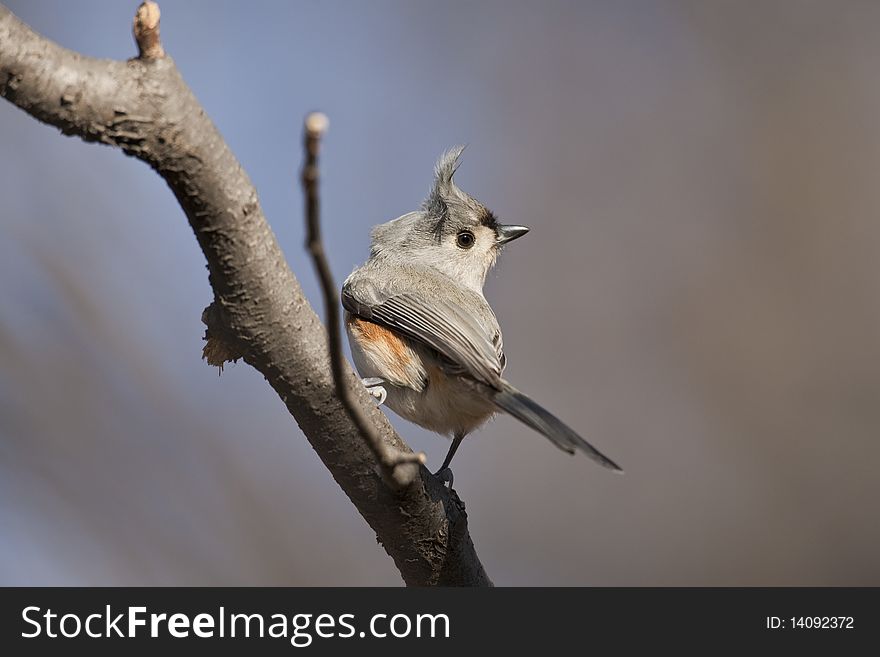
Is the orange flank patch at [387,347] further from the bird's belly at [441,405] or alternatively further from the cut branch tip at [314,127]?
the cut branch tip at [314,127]

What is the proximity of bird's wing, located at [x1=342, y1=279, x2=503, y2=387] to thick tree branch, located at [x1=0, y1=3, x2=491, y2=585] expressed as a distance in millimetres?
435

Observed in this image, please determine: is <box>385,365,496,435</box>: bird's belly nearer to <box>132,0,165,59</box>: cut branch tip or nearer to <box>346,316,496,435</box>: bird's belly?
<box>346,316,496,435</box>: bird's belly

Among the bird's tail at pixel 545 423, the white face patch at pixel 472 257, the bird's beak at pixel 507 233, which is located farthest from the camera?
the bird's beak at pixel 507 233

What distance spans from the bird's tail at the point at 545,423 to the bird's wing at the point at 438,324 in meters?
0.07

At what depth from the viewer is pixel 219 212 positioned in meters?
1.49

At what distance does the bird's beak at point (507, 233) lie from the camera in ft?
10.5

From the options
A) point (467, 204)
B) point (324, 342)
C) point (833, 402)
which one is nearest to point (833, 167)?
point (833, 402)

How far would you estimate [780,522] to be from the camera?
146 inches

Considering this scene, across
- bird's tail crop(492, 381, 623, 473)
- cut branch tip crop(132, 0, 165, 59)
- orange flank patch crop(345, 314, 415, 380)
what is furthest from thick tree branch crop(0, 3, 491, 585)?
orange flank patch crop(345, 314, 415, 380)

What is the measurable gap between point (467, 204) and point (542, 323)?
3.82ft

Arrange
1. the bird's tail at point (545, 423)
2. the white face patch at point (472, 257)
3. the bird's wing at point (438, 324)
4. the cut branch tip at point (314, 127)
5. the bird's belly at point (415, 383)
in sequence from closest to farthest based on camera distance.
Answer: the cut branch tip at point (314, 127) → the bird's tail at point (545, 423) → the bird's wing at point (438, 324) → the bird's belly at point (415, 383) → the white face patch at point (472, 257)

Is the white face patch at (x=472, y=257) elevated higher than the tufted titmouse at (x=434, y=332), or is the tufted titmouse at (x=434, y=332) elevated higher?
the white face patch at (x=472, y=257)

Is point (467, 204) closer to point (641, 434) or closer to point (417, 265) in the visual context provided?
point (417, 265)

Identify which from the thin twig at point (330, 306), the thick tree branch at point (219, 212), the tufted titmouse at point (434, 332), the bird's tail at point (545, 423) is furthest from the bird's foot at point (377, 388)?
the thin twig at point (330, 306)
